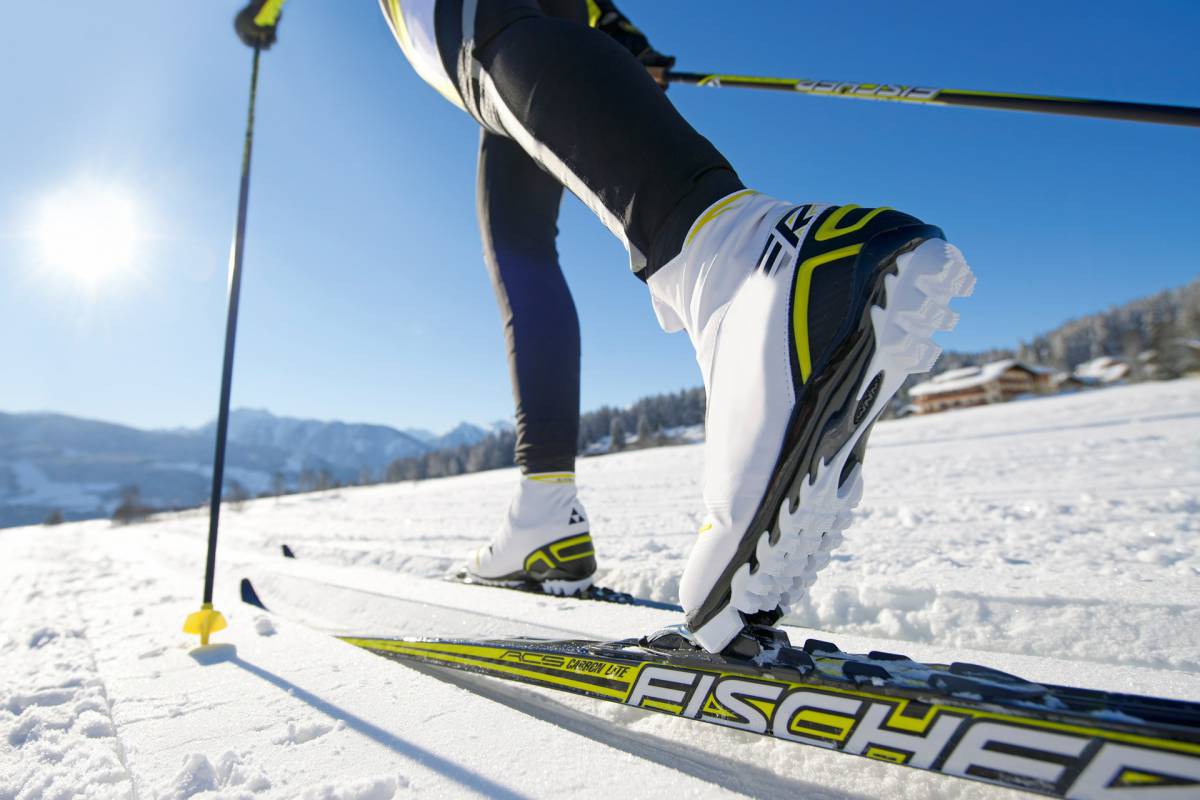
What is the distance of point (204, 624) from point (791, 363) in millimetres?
1291

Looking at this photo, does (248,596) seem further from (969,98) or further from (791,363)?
(969,98)

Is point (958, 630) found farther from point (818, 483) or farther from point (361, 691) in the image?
point (361, 691)

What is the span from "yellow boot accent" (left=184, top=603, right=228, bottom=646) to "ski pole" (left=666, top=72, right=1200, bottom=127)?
187cm

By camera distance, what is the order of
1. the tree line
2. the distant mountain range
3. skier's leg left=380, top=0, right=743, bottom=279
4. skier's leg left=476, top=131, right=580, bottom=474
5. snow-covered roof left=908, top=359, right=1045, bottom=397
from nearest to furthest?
skier's leg left=380, top=0, right=743, bottom=279
skier's leg left=476, top=131, right=580, bottom=474
snow-covered roof left=908, top=359, right=1045, bottom=397
the tree line
the distant mountain range

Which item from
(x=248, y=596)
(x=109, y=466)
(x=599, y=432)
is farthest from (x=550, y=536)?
(x=109, y=466)

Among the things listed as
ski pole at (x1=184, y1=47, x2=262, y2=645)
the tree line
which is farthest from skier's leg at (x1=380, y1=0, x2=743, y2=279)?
the tree line

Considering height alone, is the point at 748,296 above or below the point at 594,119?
below

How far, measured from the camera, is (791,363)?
1.94 ft

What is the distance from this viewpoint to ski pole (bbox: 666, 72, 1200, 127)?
43.1 inches

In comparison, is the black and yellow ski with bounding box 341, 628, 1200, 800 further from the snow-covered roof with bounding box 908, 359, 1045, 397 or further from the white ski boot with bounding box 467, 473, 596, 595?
the snow-covered roof with bounding box 908, 359, 1045, 397

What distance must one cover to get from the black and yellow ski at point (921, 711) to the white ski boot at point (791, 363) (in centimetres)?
6

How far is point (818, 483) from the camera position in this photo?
23.3 inches

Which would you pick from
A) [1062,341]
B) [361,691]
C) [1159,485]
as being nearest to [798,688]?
[361,691]

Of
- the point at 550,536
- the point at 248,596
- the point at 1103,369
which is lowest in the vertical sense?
the point at 248,596
